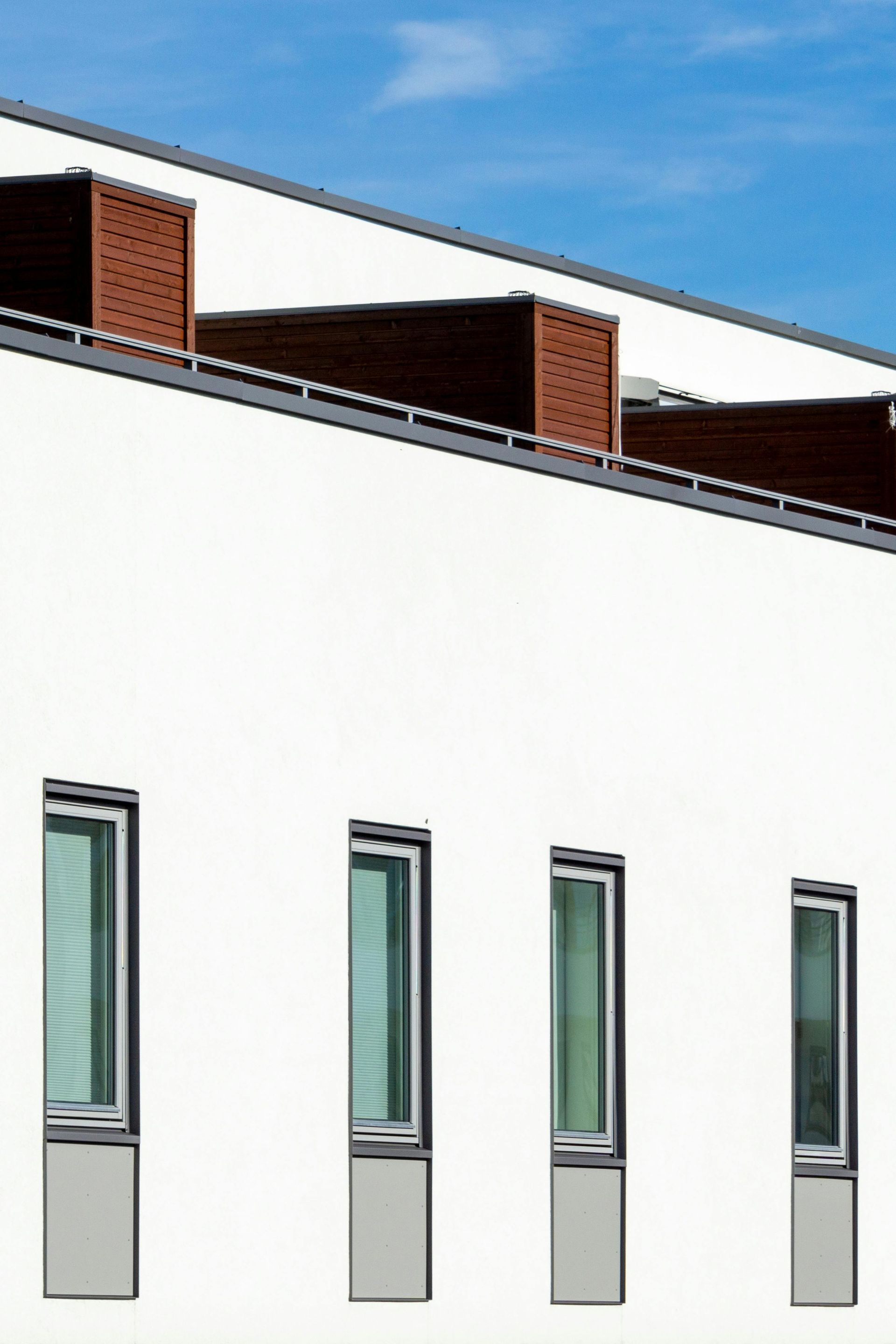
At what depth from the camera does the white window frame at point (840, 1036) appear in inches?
675

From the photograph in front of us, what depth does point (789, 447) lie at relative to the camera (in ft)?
68.7

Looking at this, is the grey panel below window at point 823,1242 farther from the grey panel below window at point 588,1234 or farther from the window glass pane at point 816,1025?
the grey panel below window at point 588,1234

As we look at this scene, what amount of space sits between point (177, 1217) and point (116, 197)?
236 inches

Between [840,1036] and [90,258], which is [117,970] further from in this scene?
[840,1036]

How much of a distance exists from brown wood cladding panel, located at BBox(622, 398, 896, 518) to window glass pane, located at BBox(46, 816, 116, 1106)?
9252 mm

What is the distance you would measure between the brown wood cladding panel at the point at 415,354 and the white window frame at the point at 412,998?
13.5 feet

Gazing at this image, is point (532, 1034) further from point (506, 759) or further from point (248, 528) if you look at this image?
point (248, 528)

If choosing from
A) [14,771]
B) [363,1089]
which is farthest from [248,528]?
[363,1089]

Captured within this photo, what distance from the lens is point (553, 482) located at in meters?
15.7

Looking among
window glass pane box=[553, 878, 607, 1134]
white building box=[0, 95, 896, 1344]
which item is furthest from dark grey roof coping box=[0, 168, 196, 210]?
window glass pane box=[553, 878, 607, 1134]

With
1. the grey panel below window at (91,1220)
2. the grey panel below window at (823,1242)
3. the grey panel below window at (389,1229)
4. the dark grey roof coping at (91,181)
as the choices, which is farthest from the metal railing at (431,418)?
the grey panel below window at (823,1242)

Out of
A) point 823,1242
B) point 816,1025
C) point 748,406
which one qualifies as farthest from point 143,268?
point 823,1242

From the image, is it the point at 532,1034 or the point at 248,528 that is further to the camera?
the point at 532,1034

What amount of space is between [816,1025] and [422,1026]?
12.6 ft
